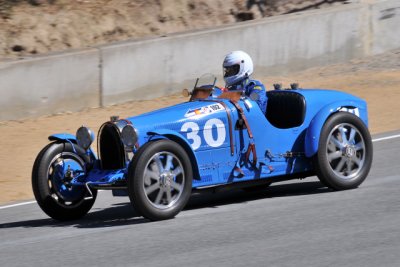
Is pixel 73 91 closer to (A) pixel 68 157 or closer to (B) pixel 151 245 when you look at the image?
(A) pixel 68 157

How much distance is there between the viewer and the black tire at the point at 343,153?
31.2ft

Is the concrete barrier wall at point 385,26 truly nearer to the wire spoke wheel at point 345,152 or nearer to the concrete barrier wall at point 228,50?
the concrete barrier wall at point 228,50

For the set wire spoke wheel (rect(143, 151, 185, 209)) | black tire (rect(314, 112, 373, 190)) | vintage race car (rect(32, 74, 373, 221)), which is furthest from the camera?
black tire (rect(314, 112, 373, 190))

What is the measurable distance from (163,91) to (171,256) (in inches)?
352

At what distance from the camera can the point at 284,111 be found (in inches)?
393

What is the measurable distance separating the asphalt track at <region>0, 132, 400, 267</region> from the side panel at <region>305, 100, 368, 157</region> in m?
→ 0.50

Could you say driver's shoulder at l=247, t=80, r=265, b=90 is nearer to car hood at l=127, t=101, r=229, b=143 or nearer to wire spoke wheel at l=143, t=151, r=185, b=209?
car hood at l=127, t=101, r=229, b=143

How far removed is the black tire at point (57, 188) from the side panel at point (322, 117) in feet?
7.06

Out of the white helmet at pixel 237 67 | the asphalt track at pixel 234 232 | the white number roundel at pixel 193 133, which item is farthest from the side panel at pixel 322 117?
the white number roundel at pixel 193 133

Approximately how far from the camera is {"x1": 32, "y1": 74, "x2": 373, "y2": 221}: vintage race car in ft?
28.3

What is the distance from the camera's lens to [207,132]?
9.05 m

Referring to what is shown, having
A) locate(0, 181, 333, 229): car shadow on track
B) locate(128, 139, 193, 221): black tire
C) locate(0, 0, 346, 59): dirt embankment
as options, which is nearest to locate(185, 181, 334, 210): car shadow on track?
locate(0, 181, 333, 229): car shadow on track

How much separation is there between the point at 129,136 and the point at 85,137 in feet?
2.65

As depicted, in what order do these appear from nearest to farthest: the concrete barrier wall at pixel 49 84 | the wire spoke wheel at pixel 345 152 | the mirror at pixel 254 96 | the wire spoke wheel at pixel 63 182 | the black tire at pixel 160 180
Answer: the black tire at pixel 160 180 → the wire spoke wheel at pixel 63 182 → the mirror at pixel 254 96 → the wire spoke wheel at pixel 345 152 → the concrete barrier wall at pixel 49 84
